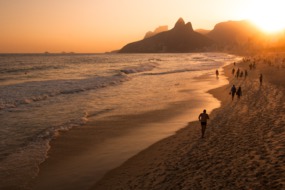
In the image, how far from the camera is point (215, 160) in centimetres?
1130

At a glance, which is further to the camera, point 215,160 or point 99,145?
point 99,145

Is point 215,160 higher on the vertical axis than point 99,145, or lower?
higher

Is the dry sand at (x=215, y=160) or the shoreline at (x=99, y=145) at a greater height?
the dry sand at (x=215, y=160)

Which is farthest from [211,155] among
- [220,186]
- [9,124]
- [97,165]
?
[9,124]

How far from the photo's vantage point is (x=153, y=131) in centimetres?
1744

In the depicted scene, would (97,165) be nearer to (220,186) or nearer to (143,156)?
(143,156)

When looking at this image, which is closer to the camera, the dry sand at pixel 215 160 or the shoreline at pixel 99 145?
the dry sand at pixel 215 160

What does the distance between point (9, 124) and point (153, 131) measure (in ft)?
30.9

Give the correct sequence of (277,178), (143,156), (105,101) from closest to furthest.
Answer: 1. (277,178)
2. (143,156)
3. (105,101)

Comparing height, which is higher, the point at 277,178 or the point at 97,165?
the point at 277,178

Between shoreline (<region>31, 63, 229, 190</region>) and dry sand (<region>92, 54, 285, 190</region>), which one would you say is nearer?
dry sand (<region>92, 54, 285, 190</region>)

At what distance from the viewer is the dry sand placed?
935cm

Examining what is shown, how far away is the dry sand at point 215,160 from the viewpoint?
30.7 feet

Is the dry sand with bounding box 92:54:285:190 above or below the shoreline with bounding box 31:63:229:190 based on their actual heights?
above
